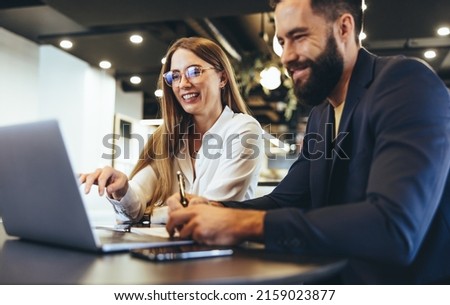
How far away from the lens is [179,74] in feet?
6.64

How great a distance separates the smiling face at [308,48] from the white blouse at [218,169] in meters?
0.55

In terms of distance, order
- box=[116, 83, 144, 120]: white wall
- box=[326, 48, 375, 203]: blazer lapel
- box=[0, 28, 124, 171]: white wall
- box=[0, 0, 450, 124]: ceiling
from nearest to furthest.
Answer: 1. box=[326, 48, 375, 203]: blazer lapel
2. box=[0, 0, 450, 124]: ceiling
3. box=[0, 28, 124, 171]: white wall
4. box=[116, 83, 144, 120]: white wall

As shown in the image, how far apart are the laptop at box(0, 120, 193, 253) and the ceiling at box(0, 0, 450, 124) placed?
10.8 feet

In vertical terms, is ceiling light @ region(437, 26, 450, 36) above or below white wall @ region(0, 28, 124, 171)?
above

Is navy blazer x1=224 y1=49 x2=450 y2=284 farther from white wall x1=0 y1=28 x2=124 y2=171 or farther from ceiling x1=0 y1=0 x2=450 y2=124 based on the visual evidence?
white wall x1=0 y1=28 x2=124 y2=171

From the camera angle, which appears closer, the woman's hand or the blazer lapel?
the blazer lapel

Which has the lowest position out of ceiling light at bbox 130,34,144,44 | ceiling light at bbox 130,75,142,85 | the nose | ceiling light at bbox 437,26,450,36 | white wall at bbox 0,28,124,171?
the nose

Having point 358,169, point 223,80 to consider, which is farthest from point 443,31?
point 358,169

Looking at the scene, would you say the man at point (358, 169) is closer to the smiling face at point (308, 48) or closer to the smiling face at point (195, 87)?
the smiling face at point (308, 48)

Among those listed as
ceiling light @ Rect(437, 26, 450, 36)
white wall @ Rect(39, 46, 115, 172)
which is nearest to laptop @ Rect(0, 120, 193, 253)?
ceiling light @ Rect(437, 26, 450, 36)

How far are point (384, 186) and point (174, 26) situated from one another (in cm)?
488

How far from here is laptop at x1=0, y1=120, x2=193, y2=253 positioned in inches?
32.5

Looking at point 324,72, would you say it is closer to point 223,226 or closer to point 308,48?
point 308,48
